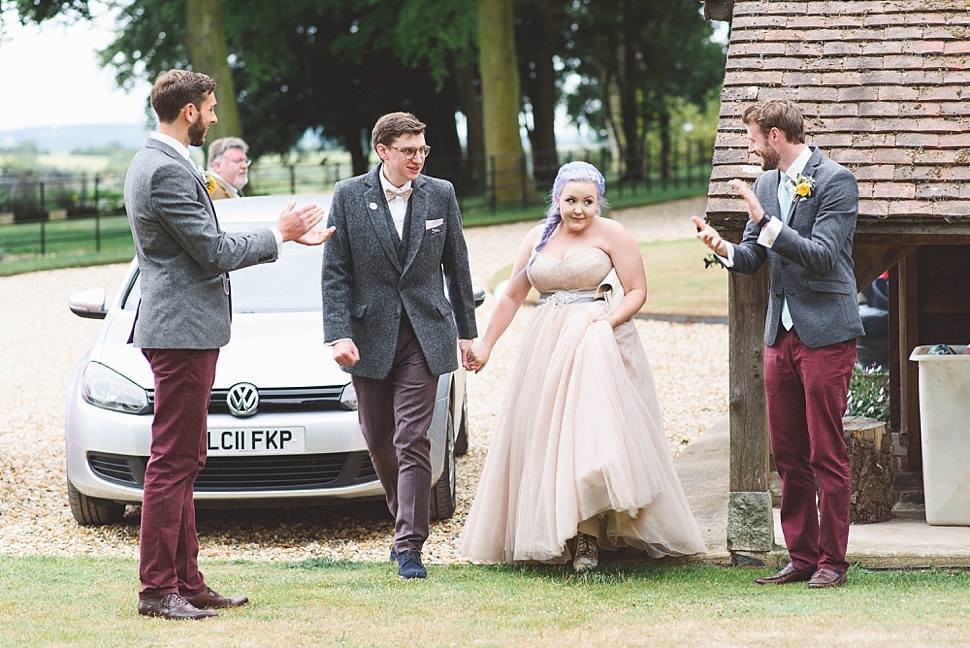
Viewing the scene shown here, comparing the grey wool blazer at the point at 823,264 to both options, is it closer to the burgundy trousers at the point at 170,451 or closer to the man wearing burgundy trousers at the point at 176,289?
the man wearing burgundy trousers at the point at 176,289

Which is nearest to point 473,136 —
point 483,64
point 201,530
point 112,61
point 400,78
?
→ point 400,78

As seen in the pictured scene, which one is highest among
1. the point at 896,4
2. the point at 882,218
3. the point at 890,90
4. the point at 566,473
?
the point at 896,4

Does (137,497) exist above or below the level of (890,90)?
below

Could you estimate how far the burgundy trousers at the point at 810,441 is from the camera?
5.59 meters

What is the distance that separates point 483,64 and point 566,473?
81.0ft

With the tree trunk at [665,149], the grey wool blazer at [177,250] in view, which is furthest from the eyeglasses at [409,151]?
the tree trunk at [665,149]

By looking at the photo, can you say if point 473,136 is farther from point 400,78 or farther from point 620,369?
point 620,369

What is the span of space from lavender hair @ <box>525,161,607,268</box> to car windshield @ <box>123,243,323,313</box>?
1947mm

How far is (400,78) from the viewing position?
3881 centimetres

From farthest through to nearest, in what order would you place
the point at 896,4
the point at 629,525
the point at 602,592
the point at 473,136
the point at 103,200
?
1. the point at 473,136
2. the point at 103,200
3. the point at 896,4
4. the point at 629,525
5. the point at 602,592

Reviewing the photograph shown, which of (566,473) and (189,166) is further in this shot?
(566,473)

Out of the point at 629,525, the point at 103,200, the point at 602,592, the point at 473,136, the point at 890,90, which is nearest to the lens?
the point at 602,592

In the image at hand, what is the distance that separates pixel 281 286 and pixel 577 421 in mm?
2761

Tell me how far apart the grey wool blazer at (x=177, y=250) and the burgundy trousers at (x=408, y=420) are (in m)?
1.16
